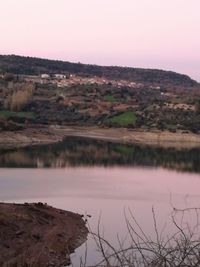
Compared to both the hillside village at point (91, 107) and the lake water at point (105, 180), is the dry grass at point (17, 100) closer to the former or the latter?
the hillside village at point (91, 107)

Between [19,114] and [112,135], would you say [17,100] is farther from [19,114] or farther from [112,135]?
[112,135]

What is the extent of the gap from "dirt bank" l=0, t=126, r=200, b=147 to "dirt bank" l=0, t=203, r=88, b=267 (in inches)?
1141

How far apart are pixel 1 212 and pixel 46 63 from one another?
8409 centimetres

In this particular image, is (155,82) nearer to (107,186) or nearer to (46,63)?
(46,63)

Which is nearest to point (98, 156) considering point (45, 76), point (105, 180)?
point (105, 180)

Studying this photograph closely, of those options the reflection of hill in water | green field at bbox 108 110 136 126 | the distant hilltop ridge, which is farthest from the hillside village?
the distant hilltop ridge

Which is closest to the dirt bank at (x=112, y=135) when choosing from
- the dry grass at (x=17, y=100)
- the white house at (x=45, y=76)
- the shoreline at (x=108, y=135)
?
the shoreline at (x=108, y=135)

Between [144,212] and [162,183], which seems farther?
[162,183]

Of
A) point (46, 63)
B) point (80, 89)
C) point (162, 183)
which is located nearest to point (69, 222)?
point (162, 183)

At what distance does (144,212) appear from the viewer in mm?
18484

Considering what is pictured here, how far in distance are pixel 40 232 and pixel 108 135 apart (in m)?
38.4

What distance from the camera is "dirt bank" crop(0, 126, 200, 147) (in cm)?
4756

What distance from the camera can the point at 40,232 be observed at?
15445mm

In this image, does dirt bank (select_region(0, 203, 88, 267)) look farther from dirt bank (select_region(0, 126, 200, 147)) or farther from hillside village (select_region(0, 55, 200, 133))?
hillside village (select_region(0, 55, 200, 133))
